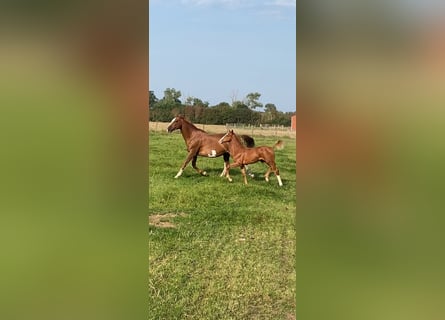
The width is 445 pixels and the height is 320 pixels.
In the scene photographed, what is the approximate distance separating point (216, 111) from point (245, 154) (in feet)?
1.92

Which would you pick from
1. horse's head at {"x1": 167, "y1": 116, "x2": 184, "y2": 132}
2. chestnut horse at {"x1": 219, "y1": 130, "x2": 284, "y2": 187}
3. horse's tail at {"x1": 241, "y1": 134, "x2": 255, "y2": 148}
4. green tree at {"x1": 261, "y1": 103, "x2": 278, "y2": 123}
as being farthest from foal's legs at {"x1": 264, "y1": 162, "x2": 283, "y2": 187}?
horse's head at {"x1": 167, "y1": 116, "x2": 184, "y2": 132}

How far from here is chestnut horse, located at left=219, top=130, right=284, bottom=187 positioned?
2.29 meters

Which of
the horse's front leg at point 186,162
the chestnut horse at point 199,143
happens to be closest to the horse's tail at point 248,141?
the chestnut horse at point 199,143

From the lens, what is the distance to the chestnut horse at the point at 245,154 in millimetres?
2291

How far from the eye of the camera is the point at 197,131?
2.21m

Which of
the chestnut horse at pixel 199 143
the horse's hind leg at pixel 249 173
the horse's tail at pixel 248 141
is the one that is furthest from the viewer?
the horse's hind leg at pixel 249 173

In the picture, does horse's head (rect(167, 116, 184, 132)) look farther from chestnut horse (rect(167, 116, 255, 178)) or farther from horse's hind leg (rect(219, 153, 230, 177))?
horse's hind leg (rect(219, 153, 230, 177))

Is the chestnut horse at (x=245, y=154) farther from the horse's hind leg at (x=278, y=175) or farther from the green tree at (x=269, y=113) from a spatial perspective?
the green tree at (x=269, y=113)

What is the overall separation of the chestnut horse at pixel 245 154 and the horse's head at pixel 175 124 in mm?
299

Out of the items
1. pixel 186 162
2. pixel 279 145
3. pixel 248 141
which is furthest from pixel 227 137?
pixel 279 145
